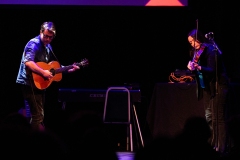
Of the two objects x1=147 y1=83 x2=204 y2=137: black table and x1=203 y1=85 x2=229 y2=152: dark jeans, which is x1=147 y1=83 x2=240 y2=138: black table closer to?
x1=147 y1=83 x2=204 y2=137: black table

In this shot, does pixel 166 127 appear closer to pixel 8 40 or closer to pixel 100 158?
pixel 8 40

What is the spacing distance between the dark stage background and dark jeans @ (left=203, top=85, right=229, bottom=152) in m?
1.75

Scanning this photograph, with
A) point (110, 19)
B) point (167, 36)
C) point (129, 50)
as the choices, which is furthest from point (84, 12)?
point (167, 36)

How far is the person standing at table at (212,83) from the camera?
6.02 m

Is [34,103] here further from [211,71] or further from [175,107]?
[211,71]

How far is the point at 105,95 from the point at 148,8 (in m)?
1.94

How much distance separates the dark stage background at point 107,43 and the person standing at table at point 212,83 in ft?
5.42

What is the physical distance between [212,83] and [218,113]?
1.39 feet

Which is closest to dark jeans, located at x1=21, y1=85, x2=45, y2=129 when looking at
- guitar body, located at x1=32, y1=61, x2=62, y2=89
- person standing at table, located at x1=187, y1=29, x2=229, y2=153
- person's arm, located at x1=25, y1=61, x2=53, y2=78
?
guitar body, located at x1=32, y1=61, x2=62, y2=89

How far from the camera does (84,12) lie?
7816mm

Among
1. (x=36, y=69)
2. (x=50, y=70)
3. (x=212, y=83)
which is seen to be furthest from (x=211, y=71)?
(x=36, y=69)

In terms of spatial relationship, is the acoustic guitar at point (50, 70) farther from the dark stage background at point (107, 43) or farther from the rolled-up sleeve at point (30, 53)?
the dark stage background at point (107, 43)

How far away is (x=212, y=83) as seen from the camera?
609cm

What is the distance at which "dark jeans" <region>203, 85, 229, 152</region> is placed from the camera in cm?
603
